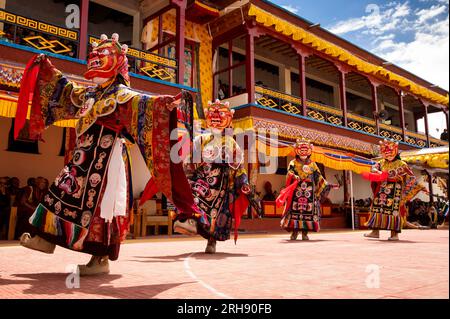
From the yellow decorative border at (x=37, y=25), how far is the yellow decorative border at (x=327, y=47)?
5517 mm

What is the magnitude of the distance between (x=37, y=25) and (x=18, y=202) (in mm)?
3390

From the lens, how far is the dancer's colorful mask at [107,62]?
3.34m

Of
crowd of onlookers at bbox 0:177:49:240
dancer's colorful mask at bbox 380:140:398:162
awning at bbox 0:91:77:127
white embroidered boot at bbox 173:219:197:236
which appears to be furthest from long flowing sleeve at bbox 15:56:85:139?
dancer's colorful mask at bbox 380:140:398:162

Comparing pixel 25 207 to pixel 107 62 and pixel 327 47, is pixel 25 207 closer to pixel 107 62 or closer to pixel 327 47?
pixel 107 62

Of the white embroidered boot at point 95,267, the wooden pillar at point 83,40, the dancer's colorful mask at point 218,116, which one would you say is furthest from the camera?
the wooden pillar at point 83,40

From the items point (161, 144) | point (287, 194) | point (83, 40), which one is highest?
point (83, 40)

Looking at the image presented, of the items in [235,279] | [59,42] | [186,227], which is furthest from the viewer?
[59,42]

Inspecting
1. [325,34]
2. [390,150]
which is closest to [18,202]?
[390,150]

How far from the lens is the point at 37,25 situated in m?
7.77

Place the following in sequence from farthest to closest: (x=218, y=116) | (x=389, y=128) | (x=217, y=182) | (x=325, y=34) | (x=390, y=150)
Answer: (x=389, y=128), (x=325, y=34), (x=390, y=150), (x=218, y=116), (x=217, y=182)

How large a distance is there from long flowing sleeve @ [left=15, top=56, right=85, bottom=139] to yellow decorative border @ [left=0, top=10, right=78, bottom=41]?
16.1ft

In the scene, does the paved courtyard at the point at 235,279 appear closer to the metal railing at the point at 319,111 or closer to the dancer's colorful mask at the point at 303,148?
the dancer's colorful mask at the point at 303,148

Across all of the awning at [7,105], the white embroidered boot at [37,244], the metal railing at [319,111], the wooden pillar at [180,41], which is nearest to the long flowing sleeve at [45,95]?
the white embroidered boot at [37,244]

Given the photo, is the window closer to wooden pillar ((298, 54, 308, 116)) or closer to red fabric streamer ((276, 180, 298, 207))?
red fabric streamer ((276, 180, 298, 207))
